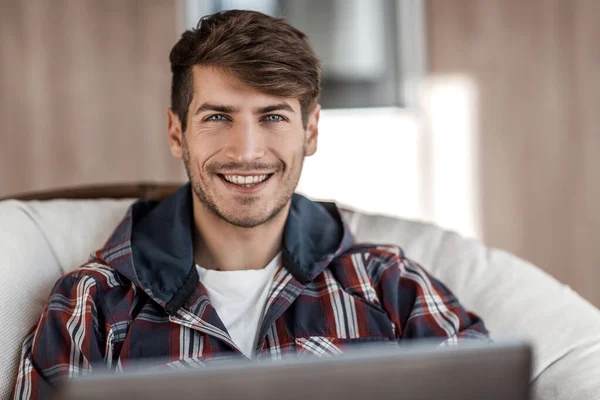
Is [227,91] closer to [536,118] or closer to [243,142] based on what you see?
[243,142]

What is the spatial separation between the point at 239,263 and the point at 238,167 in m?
0.21

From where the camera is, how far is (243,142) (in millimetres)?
1518

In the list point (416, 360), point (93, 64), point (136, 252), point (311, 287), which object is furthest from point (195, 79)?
point (93, 64)

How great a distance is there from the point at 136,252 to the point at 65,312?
193 millimetres

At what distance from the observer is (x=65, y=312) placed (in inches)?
55.4

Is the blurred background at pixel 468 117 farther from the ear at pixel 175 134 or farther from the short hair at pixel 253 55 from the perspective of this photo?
the short hair at pixel 253 55

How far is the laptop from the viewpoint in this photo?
64 cm

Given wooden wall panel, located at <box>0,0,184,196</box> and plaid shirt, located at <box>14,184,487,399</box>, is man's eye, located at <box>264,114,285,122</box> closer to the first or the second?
plaid shirt, located at <box>14,184,487,399</box>

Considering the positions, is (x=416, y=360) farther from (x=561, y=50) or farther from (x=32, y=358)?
(x=561, y=50)

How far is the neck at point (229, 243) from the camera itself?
162 cm

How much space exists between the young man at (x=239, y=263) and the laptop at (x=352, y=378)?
2.55ft

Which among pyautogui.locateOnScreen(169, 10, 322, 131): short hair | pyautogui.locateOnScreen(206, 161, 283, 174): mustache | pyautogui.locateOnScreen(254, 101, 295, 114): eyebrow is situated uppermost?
pyautogui.locateOnScreen(169, 10, 322, 131): short hair

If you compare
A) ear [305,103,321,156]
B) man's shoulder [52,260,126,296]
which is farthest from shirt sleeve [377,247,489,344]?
man's shoulder [52,260,126,296]

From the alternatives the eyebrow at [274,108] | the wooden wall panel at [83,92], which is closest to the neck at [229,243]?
the eyebrow at [274,108]
